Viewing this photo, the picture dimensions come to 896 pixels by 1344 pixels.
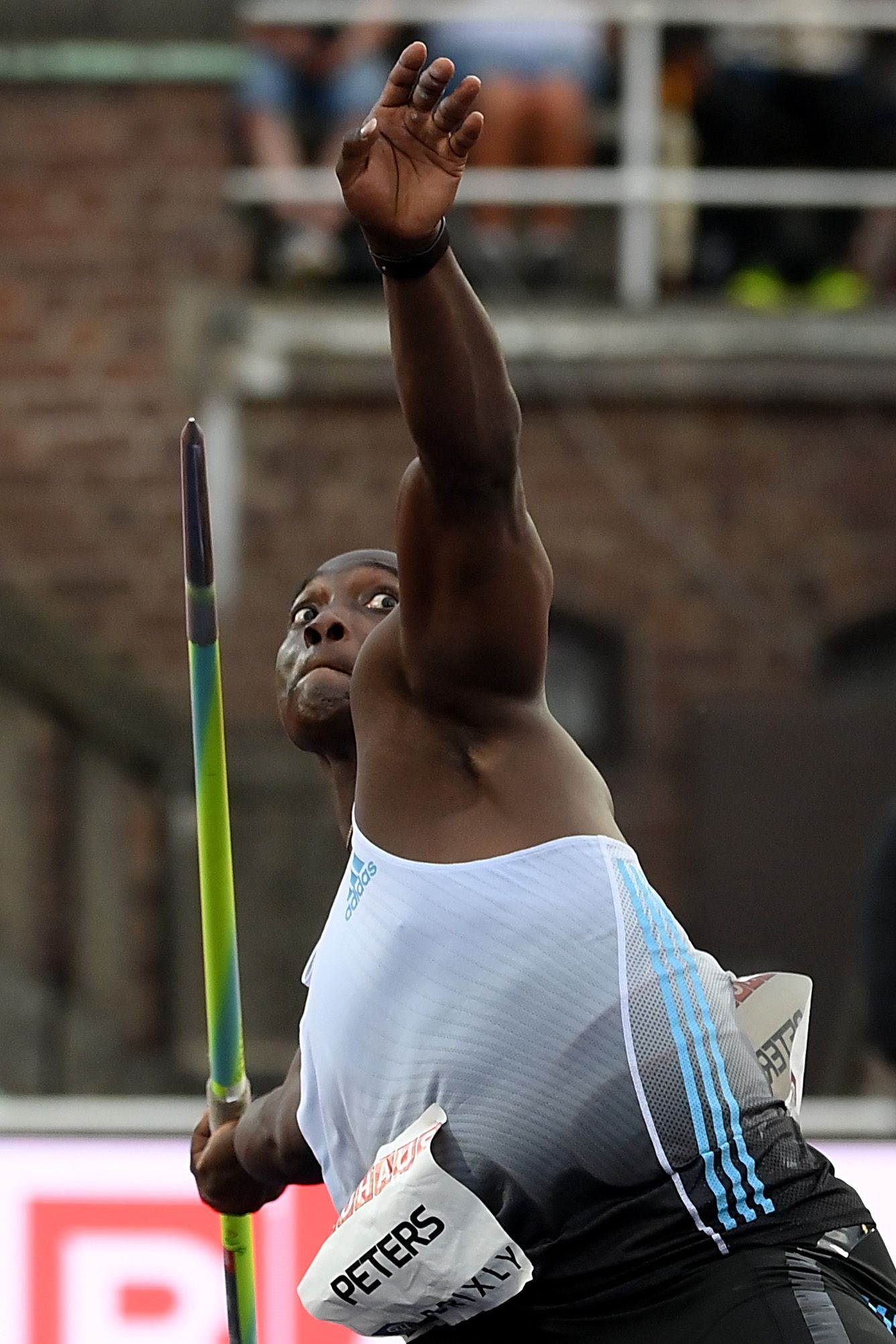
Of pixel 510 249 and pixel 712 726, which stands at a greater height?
pixel 510 249

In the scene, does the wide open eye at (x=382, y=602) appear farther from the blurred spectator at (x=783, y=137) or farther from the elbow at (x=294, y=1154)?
the blurred spectator at (x=783, y=137)

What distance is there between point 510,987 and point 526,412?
6.63m

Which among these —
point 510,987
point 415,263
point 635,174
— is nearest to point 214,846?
point 510,987

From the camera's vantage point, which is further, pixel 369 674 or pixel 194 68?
pixel 194 68

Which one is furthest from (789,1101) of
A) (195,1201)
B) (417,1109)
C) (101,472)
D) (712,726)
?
(101,472)

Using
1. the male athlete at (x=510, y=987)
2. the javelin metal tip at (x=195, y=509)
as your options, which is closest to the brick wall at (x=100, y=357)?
the javelin metal tip at (x=195, y=509)

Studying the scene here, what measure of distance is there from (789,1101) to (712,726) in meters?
5.82

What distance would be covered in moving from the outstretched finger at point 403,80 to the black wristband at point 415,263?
0.15 m

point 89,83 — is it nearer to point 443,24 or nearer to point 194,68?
point 194,68

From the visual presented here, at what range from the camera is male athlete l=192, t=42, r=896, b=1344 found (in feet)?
9.34

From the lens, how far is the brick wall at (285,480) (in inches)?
367

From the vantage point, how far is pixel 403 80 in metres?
2.81

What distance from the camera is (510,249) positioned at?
9594 millimetres

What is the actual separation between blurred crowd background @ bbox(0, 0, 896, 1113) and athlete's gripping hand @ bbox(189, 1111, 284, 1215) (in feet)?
17.6
